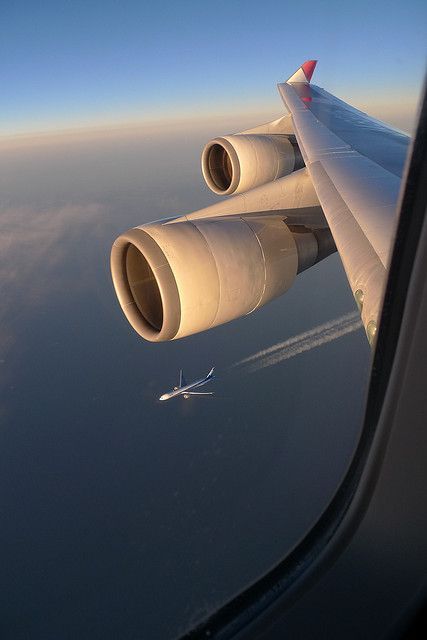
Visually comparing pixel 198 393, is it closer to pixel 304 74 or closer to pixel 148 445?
pixel 148 445

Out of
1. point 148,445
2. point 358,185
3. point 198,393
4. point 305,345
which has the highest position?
point 358,185

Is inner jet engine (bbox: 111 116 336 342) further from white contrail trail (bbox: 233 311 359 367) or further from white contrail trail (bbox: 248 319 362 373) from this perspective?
white contrail trail (bbox: 233 311 359 367)

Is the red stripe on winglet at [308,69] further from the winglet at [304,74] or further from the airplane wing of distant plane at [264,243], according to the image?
the airplane wing of distant plane at [264,243]

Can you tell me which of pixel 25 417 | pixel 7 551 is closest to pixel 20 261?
pixel 25 417

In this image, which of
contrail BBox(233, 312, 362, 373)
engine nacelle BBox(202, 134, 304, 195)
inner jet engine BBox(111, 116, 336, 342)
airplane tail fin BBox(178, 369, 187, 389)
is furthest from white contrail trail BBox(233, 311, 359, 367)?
inner jet engine BBox(111, 116, 336, 342)

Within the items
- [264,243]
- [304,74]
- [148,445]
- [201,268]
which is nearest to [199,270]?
[201,268]

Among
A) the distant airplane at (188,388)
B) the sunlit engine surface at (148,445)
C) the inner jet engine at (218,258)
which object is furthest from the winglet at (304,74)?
the distant airplane at (188,388)
